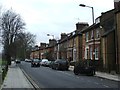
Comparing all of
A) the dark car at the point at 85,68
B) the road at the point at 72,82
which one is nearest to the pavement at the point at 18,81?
the road at the point at 72,82

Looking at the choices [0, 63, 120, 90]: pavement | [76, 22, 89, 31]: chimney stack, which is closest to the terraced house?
[0, 63, 120, 90]: pavement

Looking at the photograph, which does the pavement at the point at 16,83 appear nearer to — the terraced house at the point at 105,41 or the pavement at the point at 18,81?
the pavement at the point at 18,81

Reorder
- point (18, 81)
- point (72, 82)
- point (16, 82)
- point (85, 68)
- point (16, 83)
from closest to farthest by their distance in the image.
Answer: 1. point (16, 83)
2. point (16, 82)
3. point (18, 81)
4. point (72, 82)
5. point (85, 68)

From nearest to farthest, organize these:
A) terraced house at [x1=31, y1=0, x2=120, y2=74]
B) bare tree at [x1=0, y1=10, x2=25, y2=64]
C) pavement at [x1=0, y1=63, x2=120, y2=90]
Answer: pavement at [x1=0, y1=63, x2=120, y2=90] < terraced house at [x1=31, y1=0, x2=120, y2=74] < bare tree at [x1=0, y1=10, x2=25, y2=64]

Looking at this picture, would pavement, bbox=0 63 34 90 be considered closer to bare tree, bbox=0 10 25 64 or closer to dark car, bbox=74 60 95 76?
dark car, bbox=74 60 95 76

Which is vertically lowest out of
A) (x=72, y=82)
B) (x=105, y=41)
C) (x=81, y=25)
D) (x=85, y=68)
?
(x=72, y=82)

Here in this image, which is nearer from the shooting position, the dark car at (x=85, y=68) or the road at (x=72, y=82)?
the road at (x=72, y=82)

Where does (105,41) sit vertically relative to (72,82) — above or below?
above

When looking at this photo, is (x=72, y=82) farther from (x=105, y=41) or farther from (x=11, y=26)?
(x=11, y=26)

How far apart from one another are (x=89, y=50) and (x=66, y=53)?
26.5 m

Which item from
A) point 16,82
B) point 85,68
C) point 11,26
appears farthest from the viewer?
point 11,26

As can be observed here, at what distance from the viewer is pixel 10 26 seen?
67062mm

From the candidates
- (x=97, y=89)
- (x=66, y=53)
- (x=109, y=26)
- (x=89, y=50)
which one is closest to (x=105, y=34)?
(x=109, y=26)

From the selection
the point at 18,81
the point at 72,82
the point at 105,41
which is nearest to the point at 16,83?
the point at 18,81
